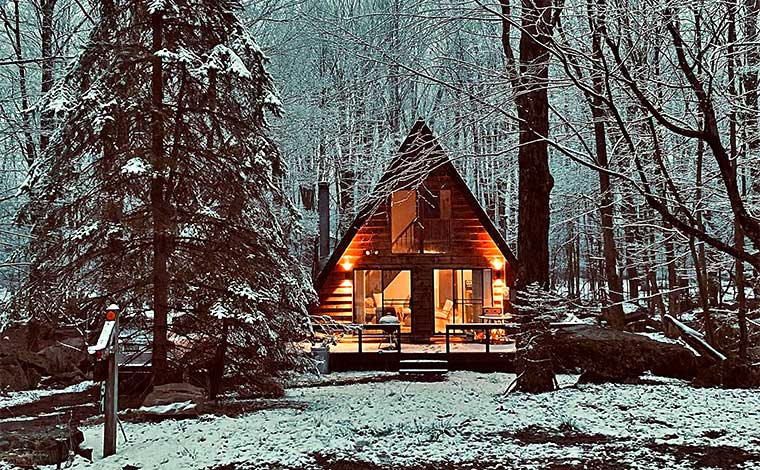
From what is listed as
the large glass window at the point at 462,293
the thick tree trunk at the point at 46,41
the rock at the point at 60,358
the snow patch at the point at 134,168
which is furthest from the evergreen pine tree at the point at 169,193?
the large glass window at the point at 462,293

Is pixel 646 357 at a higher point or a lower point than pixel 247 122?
lower

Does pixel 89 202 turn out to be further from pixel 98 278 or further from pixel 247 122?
pixel 247 122

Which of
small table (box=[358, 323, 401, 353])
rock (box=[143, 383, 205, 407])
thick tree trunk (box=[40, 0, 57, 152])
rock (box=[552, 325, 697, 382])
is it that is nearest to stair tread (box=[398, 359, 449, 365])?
small table (box=[358, 323, 401, 353])

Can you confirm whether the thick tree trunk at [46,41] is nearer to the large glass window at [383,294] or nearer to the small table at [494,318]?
the large glass window at [383,294]

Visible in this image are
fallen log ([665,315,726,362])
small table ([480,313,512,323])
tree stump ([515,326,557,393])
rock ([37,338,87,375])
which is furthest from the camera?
small table ([480,313,512,323])

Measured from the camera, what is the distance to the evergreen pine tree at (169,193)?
883 cm

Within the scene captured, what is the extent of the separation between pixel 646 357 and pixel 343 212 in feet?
59.3

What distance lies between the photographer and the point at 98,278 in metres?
9.00

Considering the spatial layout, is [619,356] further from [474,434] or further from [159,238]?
[159,238]

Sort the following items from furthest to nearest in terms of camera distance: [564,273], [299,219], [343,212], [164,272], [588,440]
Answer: [564,273] < [343,212] < [299,219] < [164,272] < [588,440]

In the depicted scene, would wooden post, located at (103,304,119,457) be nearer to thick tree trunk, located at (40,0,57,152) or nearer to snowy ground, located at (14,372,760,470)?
snowy ground, located at (14,372,760,470)

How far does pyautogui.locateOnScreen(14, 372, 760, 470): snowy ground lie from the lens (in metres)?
5.79

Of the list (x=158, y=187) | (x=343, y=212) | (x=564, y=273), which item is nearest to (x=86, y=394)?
(x=158, y=187)

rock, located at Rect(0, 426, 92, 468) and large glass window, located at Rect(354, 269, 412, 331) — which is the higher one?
large glass window, located at Rect(354, 269, 412, 331)
